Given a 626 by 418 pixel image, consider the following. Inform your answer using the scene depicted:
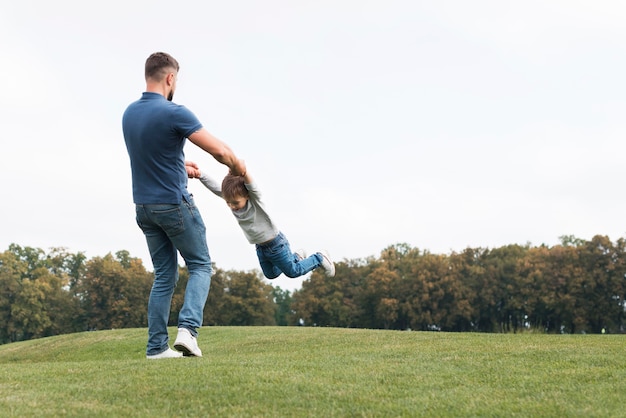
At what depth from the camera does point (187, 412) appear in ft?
13.8

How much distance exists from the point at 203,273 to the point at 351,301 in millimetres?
58706

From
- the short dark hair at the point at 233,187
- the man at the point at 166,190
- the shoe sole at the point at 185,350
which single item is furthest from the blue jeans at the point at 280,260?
the shoe sole at the point at 185,350

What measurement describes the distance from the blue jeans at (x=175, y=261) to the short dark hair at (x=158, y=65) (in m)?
1.28

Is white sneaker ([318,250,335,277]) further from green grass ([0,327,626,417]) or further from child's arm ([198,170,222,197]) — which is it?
green grass ([0,327,626,417])

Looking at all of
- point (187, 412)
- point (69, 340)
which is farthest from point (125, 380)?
point (69, 340)

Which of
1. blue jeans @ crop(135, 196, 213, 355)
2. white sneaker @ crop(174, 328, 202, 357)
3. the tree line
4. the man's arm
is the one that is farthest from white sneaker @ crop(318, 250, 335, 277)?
the tree line

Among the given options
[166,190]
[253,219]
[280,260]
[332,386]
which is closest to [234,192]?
[253,219]

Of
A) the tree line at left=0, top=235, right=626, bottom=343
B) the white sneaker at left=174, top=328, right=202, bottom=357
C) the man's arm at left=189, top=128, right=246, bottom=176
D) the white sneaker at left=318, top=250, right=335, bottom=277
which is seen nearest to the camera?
the man's arm at left=189, top=128, right=246, bottom=176

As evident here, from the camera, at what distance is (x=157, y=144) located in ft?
20.5

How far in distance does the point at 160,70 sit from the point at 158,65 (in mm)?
52

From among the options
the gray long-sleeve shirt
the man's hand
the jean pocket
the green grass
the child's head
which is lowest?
the green grass

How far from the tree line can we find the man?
51.2 m

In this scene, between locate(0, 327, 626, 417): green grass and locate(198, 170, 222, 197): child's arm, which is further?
locate(198, 170, 222, 197): child's arm

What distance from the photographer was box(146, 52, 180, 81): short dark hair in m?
6.53
